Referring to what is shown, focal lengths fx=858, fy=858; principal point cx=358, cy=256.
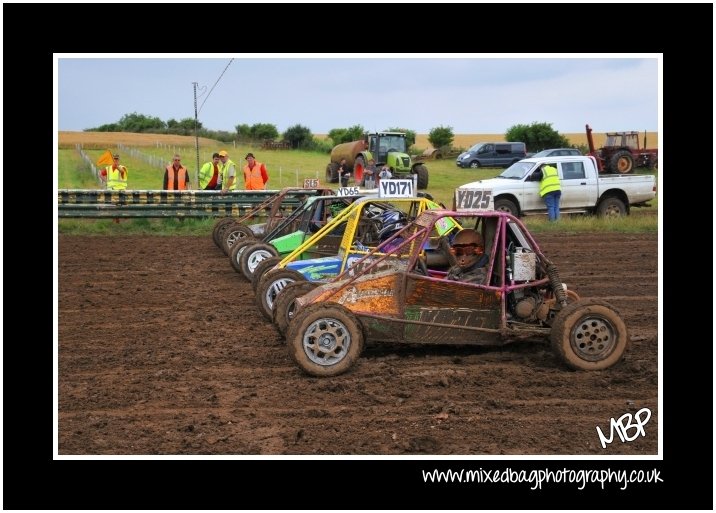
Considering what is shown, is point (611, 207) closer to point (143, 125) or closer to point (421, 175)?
point (421, 175)

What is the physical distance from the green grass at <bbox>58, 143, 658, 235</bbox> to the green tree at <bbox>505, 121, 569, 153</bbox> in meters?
6.88

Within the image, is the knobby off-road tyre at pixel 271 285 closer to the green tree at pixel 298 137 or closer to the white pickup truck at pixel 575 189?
the white pickup truck at pixel 575 189

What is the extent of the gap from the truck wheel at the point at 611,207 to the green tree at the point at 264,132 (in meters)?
47.5

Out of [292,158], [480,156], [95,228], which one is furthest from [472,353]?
[292,158]

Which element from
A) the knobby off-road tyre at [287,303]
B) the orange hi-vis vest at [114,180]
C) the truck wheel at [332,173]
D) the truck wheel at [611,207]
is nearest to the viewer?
the knobby off-road tyre at [287,303]

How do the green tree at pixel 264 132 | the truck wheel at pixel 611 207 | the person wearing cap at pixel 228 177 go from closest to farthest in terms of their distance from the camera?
the truck wheel at pixel 611 207, the person wearing cap at pixel 228 177, the green tree at pixel 264 132

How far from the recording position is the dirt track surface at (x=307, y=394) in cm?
606

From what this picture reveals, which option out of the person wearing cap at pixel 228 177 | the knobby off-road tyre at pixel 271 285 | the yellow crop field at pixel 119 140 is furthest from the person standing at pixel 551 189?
the yellow crop field at pixel 119 140

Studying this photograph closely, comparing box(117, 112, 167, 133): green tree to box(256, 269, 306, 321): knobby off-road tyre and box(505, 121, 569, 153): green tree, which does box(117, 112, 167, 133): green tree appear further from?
box(256, 269, 306, 321): knobby off-road tyre

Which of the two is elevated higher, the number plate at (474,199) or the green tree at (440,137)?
the green tree at (440,137)

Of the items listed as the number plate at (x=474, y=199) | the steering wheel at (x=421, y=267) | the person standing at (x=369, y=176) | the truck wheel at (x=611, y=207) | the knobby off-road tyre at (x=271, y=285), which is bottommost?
the knobby off-road tyre at (x=271, y=285)

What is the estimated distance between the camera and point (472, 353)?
8.23m

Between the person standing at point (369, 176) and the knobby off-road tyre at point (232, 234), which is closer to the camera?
the knobby off-road tyre at point (232, 234)

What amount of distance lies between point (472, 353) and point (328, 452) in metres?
2.71
